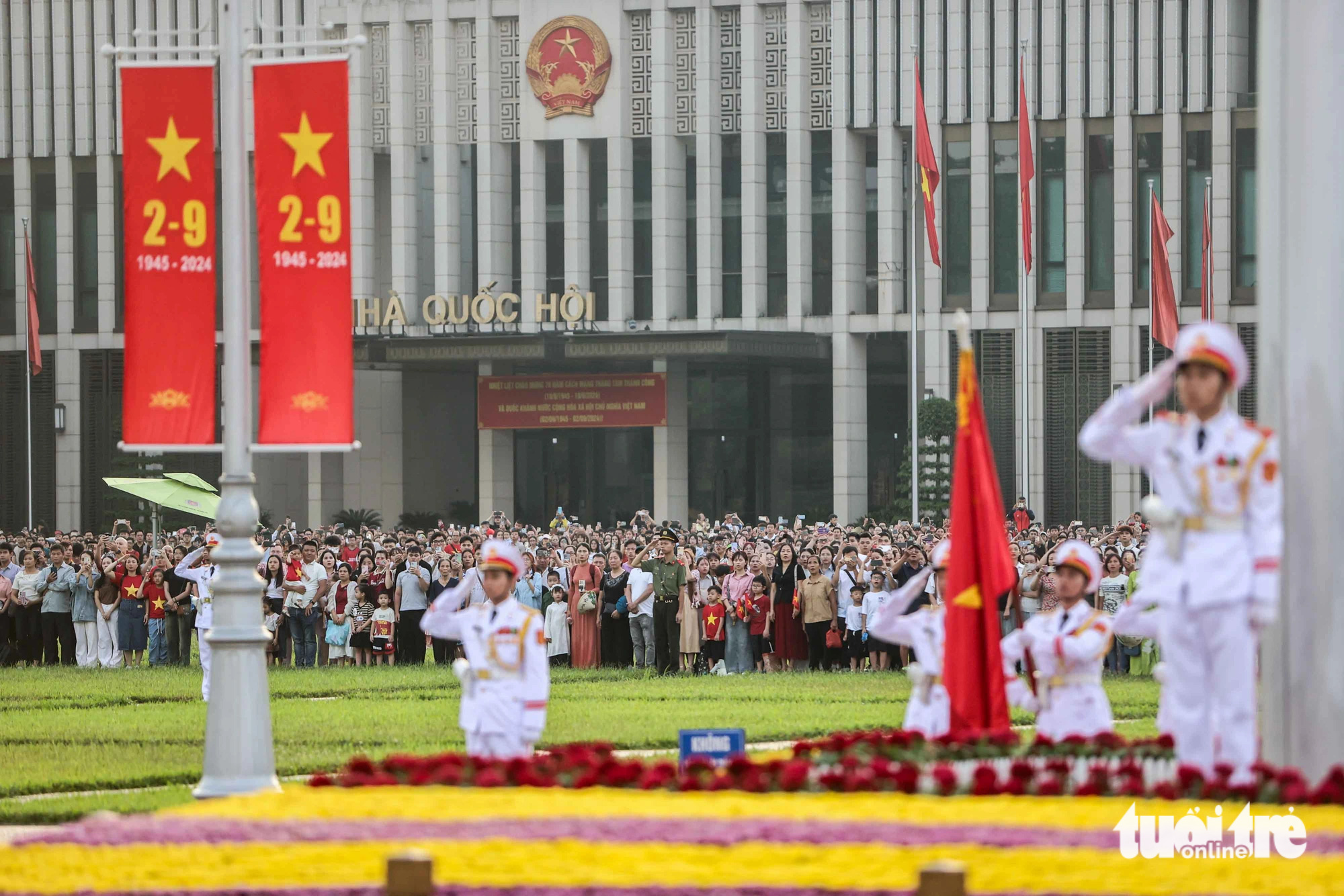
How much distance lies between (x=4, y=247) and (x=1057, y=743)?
2167 inches

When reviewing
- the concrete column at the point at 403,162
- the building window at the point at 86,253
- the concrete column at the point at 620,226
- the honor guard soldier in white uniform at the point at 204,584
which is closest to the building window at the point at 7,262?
the building window at the point at 86,253

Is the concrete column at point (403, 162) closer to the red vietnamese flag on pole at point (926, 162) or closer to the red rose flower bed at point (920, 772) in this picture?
the red vietnamese flag on pole at point (926, 162)

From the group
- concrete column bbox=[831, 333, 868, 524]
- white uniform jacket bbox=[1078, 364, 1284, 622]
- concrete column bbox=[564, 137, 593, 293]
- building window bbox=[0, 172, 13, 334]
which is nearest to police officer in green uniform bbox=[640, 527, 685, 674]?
white uniform jacket bbox=[1078, 364, 1284, 622]

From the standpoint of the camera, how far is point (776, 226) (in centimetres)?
5644

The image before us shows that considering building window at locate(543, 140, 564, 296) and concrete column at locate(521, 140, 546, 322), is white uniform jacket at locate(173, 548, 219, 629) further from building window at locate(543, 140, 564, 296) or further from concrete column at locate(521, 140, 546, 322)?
building window at locate(543, 140, 564, 296)

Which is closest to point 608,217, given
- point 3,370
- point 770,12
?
point 770,12

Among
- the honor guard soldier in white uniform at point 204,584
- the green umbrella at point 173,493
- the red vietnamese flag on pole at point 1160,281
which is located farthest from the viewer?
the red vietnamese flag on pole at point 1160,281

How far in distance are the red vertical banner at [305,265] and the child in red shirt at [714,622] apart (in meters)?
12.8

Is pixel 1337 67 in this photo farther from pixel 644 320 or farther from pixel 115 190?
pixel 115 190

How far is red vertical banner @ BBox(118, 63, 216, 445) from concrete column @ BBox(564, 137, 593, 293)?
4078 centimetres

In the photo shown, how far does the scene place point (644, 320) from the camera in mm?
57281

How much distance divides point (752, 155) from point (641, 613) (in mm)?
28508

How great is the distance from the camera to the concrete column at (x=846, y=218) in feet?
179

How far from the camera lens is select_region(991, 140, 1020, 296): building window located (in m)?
53.5
